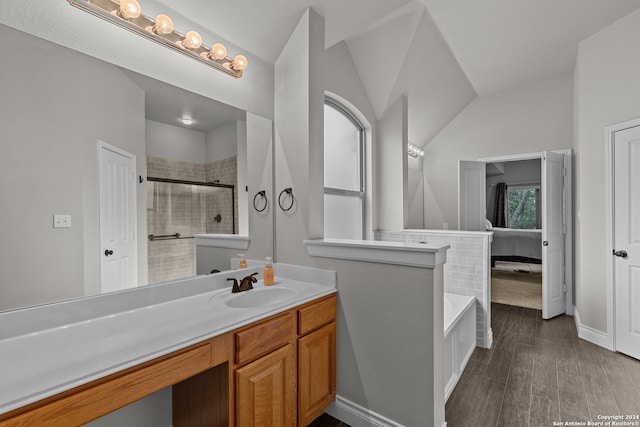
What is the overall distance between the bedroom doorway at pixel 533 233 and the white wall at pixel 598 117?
355mm

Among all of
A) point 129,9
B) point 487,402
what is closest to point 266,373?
point 487,402

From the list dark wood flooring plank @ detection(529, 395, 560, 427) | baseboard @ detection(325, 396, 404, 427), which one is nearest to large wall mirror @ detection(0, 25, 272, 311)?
baseboard @ detection(325, 396, 404, 427)

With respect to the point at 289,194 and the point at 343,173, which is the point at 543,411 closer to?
the point at 289,194

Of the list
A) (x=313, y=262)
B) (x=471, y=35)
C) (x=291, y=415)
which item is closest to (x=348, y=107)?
(x=471, y=35)

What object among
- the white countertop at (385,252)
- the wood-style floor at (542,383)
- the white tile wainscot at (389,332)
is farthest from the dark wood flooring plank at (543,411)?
the white countertop at (385,252)

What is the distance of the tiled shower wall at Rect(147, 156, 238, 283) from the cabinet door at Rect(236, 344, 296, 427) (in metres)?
0.68

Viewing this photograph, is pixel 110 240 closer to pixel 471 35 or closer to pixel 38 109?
pixel 38 109

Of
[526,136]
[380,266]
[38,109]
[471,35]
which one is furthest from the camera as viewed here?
[526,136]

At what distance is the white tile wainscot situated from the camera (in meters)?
1.54

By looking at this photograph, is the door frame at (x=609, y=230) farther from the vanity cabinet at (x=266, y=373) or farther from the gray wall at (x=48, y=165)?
the gray wall at (x=48, y=165)

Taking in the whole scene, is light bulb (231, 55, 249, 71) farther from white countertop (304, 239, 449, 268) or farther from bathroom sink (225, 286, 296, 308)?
bathroom sink (225, 286, 296, 308)

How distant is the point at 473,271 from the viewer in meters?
2.95

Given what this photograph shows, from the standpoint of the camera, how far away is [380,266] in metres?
1.69

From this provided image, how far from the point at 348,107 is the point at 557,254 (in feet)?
10.1
